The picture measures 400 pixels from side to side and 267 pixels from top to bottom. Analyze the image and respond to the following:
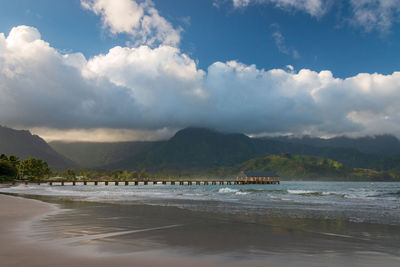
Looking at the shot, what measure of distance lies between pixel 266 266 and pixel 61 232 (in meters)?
8.07

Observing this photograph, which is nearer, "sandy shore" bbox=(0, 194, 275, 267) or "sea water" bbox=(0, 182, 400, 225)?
"sandy shore" bbox=(0, 194, 275, 267)

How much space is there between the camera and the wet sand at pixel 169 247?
752 centimetres

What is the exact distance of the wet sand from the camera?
7516mm

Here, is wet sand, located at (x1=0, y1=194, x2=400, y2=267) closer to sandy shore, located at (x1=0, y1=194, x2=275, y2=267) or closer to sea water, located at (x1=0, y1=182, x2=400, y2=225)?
sandy shore, located at (x1=0, y1=194, x2=275, y2=267)

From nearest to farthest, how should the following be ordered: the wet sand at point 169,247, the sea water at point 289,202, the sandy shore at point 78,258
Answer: the sandy shore at point 78,258 < the wet sand at point 169,247 < the sea water at point 289,202

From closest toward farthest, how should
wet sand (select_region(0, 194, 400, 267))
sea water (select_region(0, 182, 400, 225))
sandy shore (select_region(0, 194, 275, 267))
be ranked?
1. sandy shore (select_region(0, 194, 275, 267))
2. wet sand (select_region(0, 194, 400, 267))
3. sea water (select_region(0, 182, 400, 225))

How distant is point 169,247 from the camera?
30.5 ft

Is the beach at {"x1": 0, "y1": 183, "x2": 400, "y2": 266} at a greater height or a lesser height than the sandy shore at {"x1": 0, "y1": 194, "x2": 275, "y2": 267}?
lesser

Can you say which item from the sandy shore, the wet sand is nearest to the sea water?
the wet sand

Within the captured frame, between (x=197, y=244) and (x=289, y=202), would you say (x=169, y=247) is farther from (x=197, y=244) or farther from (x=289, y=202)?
(x=289, y=202)

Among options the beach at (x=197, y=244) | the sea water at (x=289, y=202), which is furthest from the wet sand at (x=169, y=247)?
the sea water at (x=289, y=202)

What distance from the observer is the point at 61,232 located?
1150cm

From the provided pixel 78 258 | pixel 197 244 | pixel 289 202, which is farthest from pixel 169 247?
pixel 289 202

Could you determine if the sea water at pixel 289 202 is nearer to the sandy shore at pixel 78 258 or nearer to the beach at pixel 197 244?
the beach at pixel 197 244
